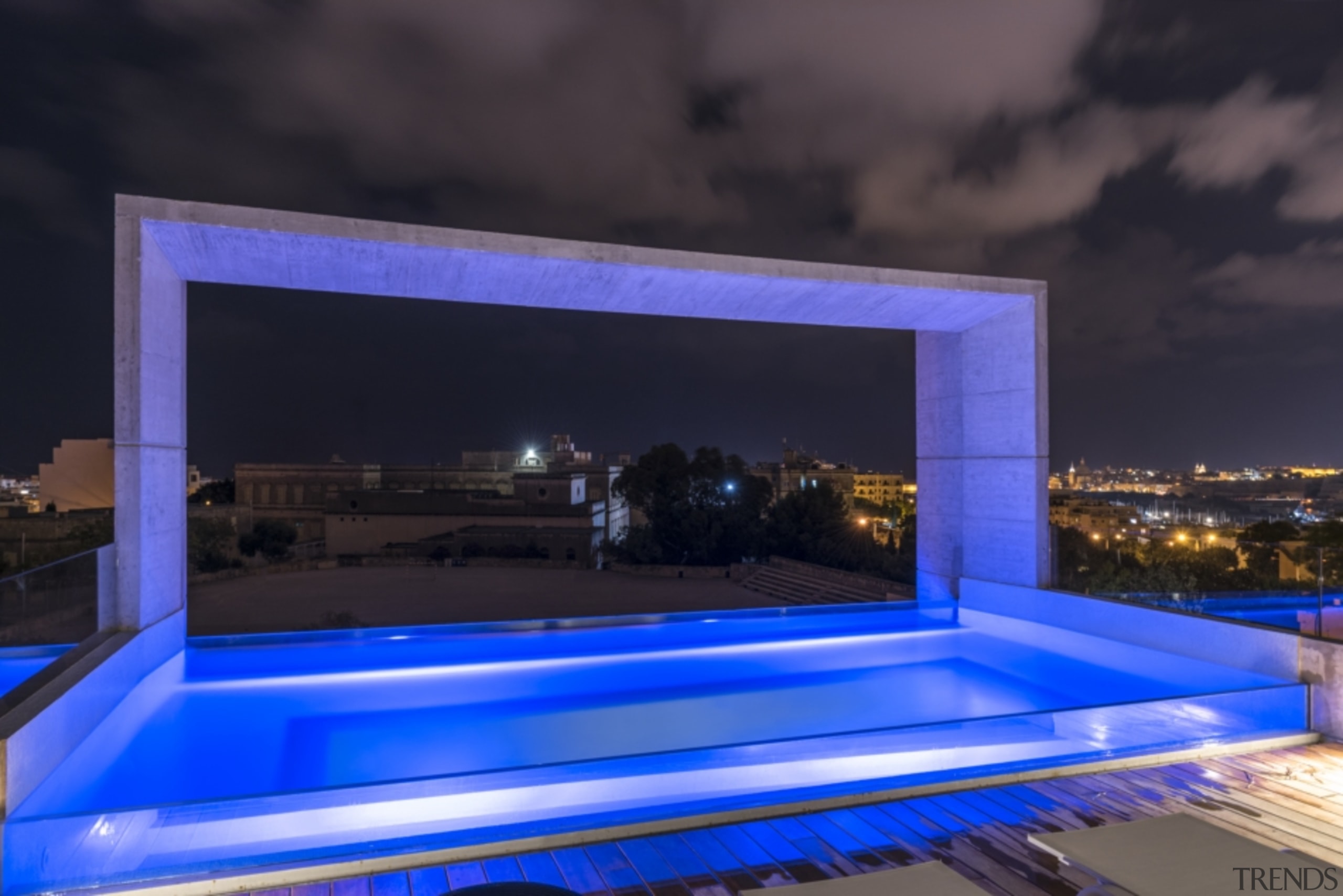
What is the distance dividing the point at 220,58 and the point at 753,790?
14.4m

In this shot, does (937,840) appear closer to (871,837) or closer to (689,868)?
(871,837)

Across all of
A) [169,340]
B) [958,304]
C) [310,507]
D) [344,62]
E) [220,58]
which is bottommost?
[310,507]

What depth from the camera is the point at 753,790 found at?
329 cm

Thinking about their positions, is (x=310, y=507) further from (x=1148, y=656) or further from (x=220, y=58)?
(x=1148, y=656)

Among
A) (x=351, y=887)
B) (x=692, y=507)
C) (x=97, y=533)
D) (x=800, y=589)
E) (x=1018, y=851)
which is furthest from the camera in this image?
(x=692, y=507)

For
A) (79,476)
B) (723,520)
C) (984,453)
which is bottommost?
(723,520)

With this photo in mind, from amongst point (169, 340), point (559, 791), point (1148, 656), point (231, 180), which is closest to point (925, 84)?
point (1148, 656)

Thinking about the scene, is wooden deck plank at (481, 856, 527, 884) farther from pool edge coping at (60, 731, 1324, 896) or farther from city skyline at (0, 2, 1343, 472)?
city skyline at (0, 2, 1343, 472)

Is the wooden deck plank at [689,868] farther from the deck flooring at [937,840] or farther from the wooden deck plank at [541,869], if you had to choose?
the wooden deck plank at [541,869]

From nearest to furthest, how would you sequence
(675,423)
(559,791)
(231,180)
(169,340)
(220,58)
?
(559,791)
(169,340)
(220,58)
(231,180)
(675,423)

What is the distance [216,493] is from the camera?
135 ft

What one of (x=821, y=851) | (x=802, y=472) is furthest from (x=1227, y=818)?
(x=802, y=472)

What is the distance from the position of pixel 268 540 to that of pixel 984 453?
2872cm

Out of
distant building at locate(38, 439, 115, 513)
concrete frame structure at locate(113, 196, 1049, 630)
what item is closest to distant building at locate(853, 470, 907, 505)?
concrete frame structure at locate(113, 196, 1049, 630)
